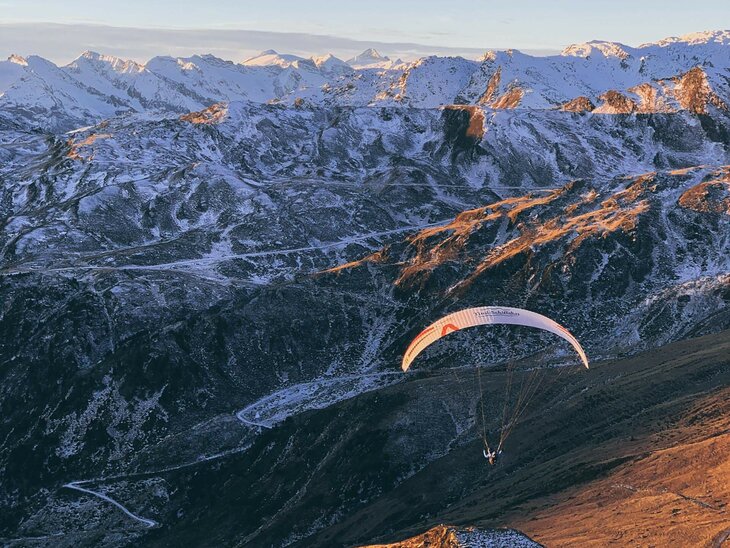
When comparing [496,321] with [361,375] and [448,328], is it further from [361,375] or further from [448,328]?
[361,375]

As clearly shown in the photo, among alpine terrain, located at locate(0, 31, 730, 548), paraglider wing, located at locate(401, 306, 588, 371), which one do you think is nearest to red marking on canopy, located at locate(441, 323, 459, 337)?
paraglider wing, located at locate(401, 306, 588, 371)

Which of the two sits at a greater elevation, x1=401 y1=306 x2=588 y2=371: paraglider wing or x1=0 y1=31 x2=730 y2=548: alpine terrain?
x1=401 y1=306 x2=588 y2=371: paraglider wing

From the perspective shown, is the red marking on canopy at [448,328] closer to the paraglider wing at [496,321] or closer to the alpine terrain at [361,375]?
the paraglider wing at [496,321]

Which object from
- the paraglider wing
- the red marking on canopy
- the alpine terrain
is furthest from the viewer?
the alpine terrain

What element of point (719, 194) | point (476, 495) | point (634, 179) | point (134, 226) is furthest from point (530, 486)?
point (134, 226)

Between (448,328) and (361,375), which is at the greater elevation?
(448,328)

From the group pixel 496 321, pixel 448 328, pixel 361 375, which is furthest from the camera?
pixel 361 375

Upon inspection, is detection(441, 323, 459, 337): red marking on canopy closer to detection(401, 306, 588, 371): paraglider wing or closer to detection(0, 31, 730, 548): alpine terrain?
detection(401, 306, 588, 371): paraglider wing

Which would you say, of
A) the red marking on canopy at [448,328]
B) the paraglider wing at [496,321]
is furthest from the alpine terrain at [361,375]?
the red marking on canopy at [448,328]

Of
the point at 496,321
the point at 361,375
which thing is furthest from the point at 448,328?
the point at 361,375

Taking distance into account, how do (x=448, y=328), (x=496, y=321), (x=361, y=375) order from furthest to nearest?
1. (x=361, y=375)
2. (x=448, y=328)
3. (x=496, y=321)

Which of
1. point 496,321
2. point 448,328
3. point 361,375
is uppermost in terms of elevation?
point 496,321
